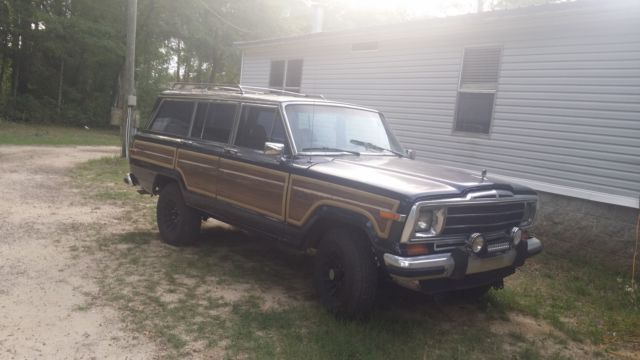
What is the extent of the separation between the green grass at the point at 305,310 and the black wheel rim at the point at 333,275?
248mm

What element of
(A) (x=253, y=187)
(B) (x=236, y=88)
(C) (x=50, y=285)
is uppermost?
(B) (x=236, y=88)

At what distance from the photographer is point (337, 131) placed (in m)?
5.51

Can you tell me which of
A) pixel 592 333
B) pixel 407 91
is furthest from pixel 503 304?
pixel 407 91

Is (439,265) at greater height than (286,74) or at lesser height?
lesser

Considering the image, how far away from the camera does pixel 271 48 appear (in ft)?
43.8

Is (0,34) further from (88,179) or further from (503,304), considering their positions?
(503,304)

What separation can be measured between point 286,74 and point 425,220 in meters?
9.61

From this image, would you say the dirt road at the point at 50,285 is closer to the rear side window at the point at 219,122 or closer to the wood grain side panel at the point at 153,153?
the wood grain side panel at the point at 153,153

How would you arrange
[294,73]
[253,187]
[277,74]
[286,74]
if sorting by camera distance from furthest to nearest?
1. [277,74]
2. [286,74]
3. [294,73]
4. [253,187]

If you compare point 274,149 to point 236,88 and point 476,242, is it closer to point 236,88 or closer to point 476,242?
point 236,88

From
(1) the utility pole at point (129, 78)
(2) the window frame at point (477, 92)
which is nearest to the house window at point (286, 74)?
(1) the utility pole at point (129, 78)

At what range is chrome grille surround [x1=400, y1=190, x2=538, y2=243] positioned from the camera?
396 centimetres

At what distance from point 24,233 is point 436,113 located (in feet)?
22.2

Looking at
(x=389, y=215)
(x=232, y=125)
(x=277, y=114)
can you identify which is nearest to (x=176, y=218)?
(x=232, y=125)
